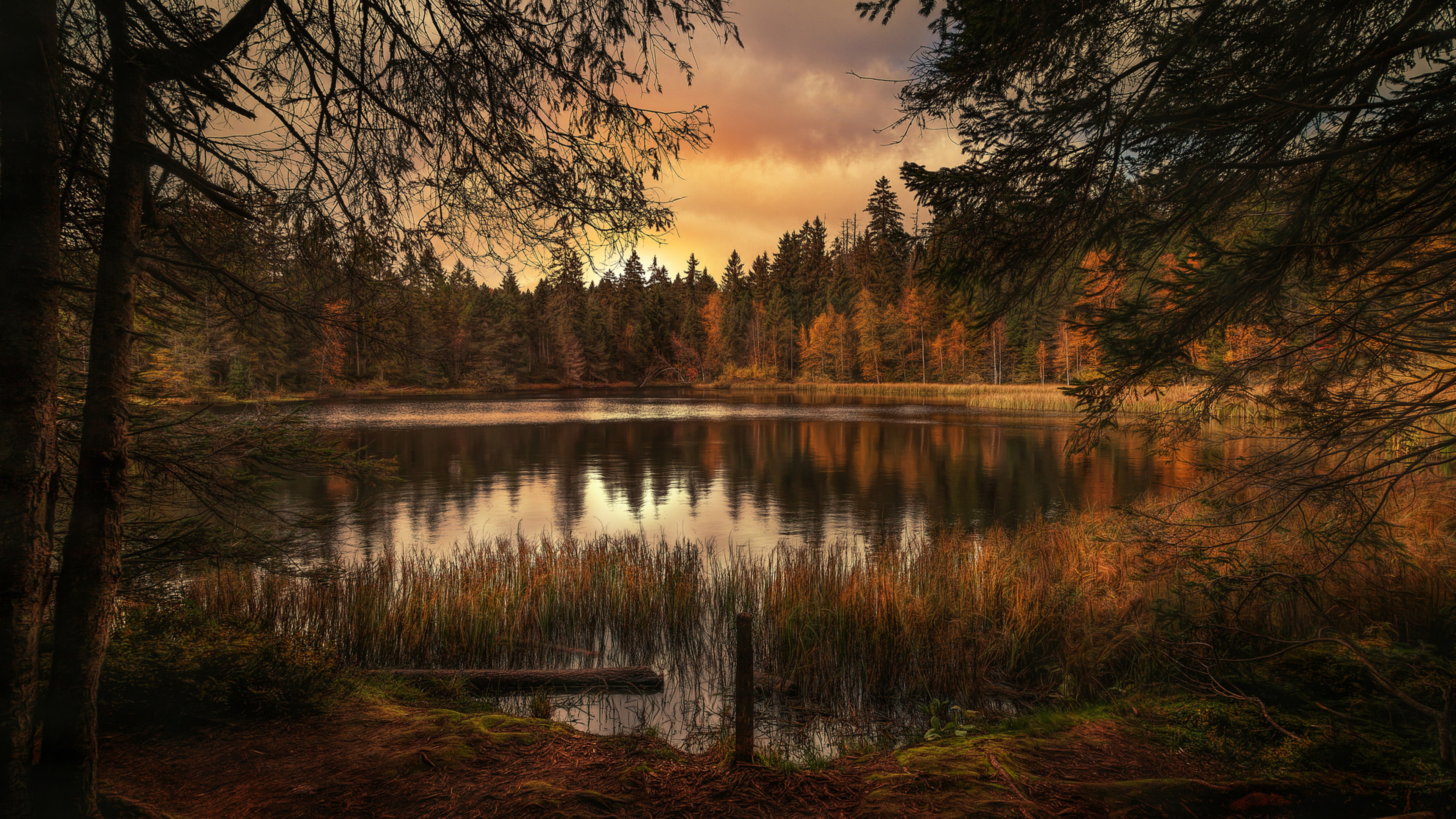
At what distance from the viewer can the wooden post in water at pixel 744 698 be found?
11.9 feet

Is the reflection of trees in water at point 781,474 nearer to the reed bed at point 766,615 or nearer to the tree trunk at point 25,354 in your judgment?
the reed bed at point 766,615

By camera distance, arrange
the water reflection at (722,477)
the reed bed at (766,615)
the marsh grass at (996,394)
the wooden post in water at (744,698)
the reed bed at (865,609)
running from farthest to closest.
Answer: the marsh grass at (996,394) < the water reflection at (722,477) < the reed bed at (766,615) < the reed bed at (865,609) < the wooden post in water at (744,698)

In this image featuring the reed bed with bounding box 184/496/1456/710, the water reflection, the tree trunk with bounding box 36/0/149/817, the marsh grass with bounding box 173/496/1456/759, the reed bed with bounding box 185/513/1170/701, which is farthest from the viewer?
the water reflection

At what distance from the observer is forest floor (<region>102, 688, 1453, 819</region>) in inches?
120

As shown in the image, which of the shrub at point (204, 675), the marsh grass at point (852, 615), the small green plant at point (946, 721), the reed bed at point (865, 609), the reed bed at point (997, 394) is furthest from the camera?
the reed bed at point (997, 394)

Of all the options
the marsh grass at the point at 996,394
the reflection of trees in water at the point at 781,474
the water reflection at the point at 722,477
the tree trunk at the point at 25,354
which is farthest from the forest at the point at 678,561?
the marsh grass at the point at 996,394

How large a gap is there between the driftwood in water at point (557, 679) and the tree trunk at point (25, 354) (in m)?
3.51

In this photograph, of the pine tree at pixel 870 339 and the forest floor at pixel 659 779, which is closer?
the forest floor at pixel 659 779

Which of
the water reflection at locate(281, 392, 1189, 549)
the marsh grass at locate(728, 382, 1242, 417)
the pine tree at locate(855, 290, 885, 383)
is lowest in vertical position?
the water reflection at locate(281, 392, 1189, 549)

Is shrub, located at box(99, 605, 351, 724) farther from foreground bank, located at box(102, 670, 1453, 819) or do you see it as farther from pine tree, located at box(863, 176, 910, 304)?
pine tree, located at box(863, 176, 910, 304)

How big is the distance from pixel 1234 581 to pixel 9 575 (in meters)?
7.20

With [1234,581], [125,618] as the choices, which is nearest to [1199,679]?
[1234,581]

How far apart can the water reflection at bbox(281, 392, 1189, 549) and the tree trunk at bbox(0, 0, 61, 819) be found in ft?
18.4

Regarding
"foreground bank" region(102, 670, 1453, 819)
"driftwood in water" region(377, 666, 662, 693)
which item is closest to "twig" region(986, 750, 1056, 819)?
"foreground bank" region(102, 670, 1453, 819)
